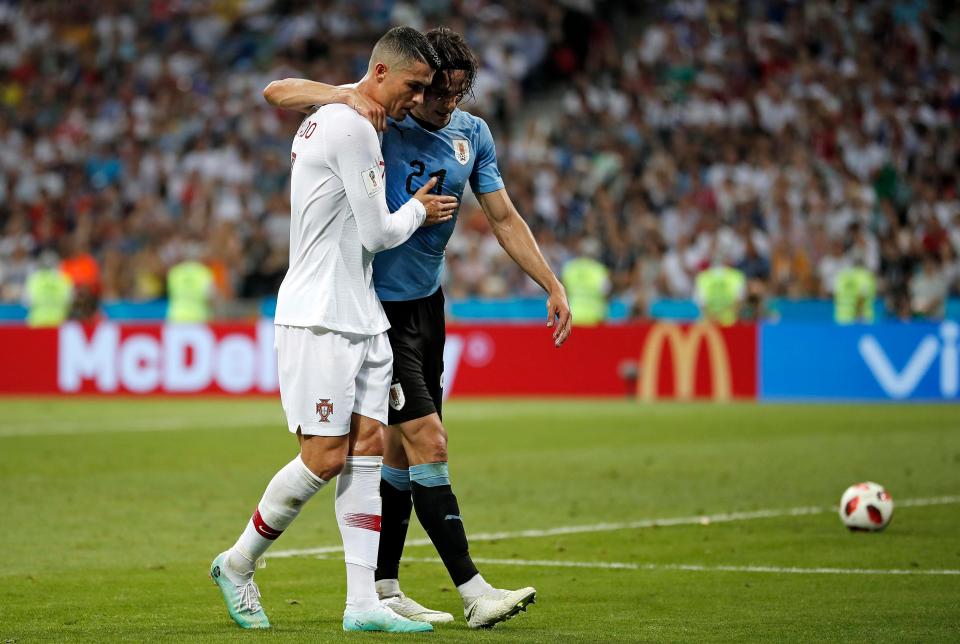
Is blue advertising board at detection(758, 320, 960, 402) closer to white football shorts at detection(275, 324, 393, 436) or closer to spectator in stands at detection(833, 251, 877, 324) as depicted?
spectator in stands at detection(833, 251, 877, 324)

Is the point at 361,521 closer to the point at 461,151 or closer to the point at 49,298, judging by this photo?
the point at 461,151

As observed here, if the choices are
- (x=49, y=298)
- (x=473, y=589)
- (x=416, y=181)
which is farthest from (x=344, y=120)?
(x=49, y=298)

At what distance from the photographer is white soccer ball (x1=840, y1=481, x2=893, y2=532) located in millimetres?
9234

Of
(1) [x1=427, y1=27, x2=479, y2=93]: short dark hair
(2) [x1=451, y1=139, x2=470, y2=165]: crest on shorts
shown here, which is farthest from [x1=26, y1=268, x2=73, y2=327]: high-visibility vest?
(1) [x1=427, y1=27, x2=479, y2=93]: short dark hair

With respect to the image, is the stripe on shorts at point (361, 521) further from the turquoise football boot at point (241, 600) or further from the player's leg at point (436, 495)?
the turquoise football boot at point (241, 600)

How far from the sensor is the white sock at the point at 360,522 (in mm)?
6176

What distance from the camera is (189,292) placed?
79.3 feet

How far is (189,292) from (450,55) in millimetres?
18363

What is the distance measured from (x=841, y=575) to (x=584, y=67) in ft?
70.8

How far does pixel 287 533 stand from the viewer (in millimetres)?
9570

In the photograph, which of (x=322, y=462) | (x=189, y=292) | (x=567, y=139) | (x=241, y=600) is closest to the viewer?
(x=322, y=462)

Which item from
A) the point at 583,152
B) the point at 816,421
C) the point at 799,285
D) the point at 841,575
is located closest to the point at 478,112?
the point at 583,152

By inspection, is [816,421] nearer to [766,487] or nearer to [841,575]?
[766,487]

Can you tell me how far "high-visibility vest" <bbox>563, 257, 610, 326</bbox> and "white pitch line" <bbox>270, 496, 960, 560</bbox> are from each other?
41.1ft
